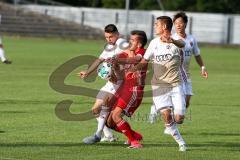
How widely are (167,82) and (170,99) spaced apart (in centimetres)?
27

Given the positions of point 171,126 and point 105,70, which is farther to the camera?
point 105,70

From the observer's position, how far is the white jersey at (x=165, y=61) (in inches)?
488

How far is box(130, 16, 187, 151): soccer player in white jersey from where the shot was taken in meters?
12.4

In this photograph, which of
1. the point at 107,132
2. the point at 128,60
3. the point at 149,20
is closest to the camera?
the point at 128,60

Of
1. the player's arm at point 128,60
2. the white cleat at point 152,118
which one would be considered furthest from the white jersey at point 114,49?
the white cleat at point 152,118

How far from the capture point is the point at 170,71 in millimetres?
12516

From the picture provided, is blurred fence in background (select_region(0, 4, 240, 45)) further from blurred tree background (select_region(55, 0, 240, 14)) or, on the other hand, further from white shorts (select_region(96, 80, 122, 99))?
white shorts (select_region(96, 80, 122, 99))

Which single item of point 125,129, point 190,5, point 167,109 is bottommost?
point 190,5

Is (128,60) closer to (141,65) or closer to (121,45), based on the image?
(141,65)

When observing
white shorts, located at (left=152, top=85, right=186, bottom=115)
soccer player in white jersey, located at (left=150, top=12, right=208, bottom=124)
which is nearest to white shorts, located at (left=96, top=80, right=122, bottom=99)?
white shorts, located at (left=152, top=85, right=186, bottom=115)

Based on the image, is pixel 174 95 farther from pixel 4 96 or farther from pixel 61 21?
pixel 61 21

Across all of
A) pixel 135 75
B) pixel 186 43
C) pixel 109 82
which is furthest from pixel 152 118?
pixel 135 75

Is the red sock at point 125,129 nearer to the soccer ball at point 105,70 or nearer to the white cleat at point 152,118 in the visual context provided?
the soccer ball at point 105,70

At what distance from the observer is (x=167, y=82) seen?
12.5m
